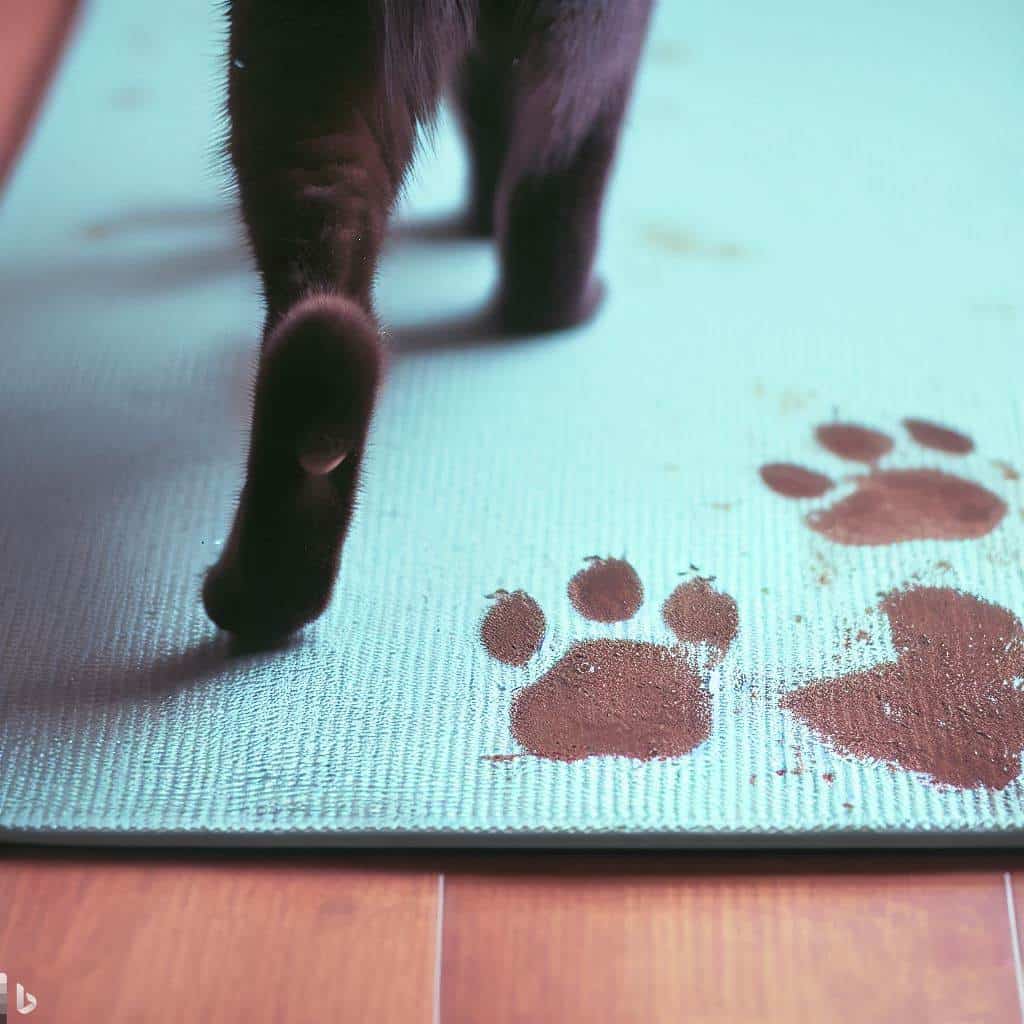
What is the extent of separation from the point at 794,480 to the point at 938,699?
0.21 meters

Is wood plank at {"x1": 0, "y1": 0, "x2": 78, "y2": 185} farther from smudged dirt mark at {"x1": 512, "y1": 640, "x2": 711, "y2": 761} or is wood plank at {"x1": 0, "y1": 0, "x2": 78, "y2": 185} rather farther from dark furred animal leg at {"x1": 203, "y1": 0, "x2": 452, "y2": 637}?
smudged dirt mark at {"x1": 512, "y1": 640, "x2": 711, "y2": 761}

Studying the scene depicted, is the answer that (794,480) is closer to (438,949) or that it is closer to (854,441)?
(854,441)

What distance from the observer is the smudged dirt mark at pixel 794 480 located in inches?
32.5

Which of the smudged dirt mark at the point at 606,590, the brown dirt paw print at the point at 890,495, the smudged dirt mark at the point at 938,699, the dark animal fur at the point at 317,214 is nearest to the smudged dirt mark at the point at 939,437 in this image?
the brown dirt paw print at the point at 890,495

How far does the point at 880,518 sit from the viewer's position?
805 mm

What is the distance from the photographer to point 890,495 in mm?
825

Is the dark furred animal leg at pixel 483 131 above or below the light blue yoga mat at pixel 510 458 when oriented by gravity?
above

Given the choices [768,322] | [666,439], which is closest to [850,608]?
[666,439]

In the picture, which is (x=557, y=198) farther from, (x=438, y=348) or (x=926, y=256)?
(x=926, y=256)

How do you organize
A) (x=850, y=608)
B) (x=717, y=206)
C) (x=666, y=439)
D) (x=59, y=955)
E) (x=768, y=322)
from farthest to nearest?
(x=717, y=206) < (x=768, y=322) < (x=666, y=439) < (x=850, y=608) < (x=59, y=955)

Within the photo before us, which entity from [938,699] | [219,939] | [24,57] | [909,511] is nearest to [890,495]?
[909,511]

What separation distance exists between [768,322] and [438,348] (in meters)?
0.29

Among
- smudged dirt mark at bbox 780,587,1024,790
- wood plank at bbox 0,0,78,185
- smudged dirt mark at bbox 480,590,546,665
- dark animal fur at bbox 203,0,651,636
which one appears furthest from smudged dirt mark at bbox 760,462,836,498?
wood plank at bbox 0,0,78,185

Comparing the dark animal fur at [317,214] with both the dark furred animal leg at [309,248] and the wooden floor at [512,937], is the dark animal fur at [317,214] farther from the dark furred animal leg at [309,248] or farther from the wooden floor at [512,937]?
the wooden floor at [512,937]
